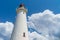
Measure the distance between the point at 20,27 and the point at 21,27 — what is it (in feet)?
0.60

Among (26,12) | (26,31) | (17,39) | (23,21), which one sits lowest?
(17,39)

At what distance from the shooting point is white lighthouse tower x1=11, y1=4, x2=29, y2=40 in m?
24.5

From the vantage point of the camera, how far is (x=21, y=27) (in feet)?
82.9

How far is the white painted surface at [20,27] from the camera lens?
961 inches

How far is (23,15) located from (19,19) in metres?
1.22

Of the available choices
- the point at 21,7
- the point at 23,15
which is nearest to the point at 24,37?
the point at 23,15

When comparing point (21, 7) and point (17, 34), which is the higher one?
point (21, 7)

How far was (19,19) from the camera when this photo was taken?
26125mm

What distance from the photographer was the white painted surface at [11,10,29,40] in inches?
961

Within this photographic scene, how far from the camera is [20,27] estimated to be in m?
25.2

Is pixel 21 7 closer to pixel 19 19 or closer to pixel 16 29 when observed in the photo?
pixel 19 19

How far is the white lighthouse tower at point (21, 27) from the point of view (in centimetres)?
2449

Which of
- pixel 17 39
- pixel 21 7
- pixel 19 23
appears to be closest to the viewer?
pixel 17 39

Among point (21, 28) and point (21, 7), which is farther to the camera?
point (21, 7)
